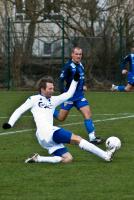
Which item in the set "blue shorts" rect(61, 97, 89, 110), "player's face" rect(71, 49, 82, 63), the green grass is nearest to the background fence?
the green grass

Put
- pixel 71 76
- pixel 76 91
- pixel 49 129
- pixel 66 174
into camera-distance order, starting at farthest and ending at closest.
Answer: pixel 76 91, pixel 71 76, pixel 49 129, pixel 66 174

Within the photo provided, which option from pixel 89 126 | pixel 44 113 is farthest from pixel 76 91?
pixel 44 113

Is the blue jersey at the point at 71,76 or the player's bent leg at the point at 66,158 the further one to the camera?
the blue jersey at the point at 71,76

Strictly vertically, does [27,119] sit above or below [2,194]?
below

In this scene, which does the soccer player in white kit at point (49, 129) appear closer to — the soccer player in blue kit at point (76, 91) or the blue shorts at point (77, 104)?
the soccer player in blue kit at point (76, 91)

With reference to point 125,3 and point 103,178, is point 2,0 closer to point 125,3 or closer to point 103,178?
point 125,3

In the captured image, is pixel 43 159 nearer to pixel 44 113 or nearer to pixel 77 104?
pixel 44 113

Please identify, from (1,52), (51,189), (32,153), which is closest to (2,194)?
(51,189)

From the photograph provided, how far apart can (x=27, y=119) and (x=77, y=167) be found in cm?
807

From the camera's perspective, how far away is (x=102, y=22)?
1273 inches

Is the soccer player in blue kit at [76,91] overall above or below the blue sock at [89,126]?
above

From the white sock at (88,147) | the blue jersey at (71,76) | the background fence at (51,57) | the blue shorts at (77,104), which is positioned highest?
the blue jersey at (71,76)

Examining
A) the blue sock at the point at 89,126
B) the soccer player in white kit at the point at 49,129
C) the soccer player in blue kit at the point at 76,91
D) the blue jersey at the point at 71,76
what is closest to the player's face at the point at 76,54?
the soccer player in blue kit at the point at 76,91

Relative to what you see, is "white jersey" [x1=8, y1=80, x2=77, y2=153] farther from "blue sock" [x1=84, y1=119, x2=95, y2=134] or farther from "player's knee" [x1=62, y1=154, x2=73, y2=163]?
"blue sock" [x1=84, y1=119, x2=95, y2=134]
